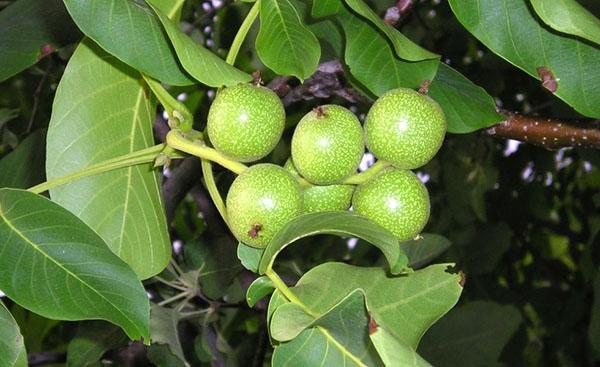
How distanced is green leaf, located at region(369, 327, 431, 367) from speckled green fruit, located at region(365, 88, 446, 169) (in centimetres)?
27

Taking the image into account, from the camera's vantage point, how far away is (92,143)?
1.23 meters

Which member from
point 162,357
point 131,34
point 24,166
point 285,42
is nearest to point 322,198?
point 285,42

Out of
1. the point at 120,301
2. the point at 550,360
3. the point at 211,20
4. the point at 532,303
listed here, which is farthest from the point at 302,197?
the point at 550,360

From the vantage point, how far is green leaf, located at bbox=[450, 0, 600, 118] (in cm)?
106

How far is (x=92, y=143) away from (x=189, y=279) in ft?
3.24

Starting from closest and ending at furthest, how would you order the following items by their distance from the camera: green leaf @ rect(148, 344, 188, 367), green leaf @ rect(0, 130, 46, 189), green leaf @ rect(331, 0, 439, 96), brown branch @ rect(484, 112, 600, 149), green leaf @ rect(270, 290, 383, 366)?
green leaf @ rect(270, 290, 383, 366) < green leaf @ rect(331, 0, 439, 96) < brown branch @ rect(484, 112, 600, 149) < green leaf @ rect(148, 344, 188, 367) < green leaf @ rect(0, 130, 46, 189)

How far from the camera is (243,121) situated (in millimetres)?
1033

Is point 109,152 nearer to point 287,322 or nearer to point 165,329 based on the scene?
point 287,322

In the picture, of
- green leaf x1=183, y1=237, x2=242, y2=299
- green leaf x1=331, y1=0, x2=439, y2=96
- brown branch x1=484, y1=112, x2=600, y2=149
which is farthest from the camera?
green leaf x1=183, y1=237, x2=242, y2=299

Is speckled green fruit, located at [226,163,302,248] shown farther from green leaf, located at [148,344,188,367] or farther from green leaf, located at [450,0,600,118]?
green leaf, located at [148,344,188,367]

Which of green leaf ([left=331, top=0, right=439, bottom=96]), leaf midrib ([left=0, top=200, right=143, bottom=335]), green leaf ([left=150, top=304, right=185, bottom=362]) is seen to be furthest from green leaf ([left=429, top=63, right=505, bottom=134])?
green leaf ([left=150, top=304, right=185, bottom=362])

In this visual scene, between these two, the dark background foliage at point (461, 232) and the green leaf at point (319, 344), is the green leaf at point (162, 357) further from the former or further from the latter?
the green leaf at point (319, 344)

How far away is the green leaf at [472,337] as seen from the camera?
2.35 metres

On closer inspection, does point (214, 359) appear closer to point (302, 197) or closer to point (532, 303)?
point (302, 197)
